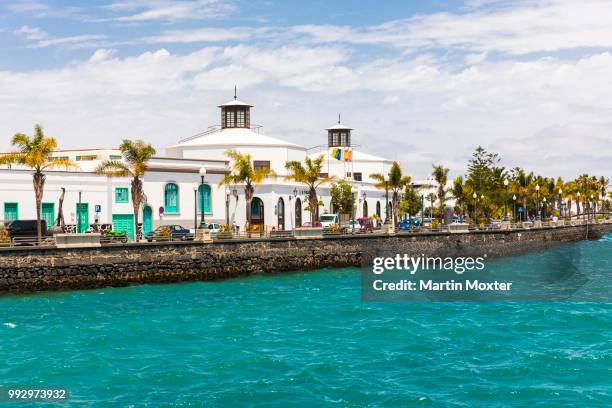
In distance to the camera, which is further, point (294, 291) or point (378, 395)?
point (294, 291)

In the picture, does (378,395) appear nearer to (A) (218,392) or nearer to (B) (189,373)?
(A) (218,392)

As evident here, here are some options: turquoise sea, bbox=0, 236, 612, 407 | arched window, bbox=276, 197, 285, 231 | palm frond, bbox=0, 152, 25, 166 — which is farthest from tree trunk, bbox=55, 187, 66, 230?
arched window, bbox=276, 197, 285, 231

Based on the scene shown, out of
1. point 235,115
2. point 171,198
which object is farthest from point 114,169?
point 235,115

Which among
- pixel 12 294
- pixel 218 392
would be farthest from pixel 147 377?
pixel 12 294

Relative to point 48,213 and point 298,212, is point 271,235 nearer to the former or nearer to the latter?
point 48,213

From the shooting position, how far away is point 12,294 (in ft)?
142

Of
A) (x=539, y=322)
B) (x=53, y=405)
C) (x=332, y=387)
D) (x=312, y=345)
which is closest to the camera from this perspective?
(x=53, y=405)

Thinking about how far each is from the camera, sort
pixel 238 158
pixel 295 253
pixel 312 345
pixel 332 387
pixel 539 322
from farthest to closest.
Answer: pixel 238 158
pixel 295 253
pixel 539 322
pixel 312 345
pixel 332 387

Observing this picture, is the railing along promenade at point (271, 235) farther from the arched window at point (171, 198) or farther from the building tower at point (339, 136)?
the building tower at point (339, 136)

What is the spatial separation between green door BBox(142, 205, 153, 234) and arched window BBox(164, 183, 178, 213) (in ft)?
5.47

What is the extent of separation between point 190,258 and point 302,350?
23.8 m

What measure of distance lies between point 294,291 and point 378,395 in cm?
2380

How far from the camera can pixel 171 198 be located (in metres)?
69.0

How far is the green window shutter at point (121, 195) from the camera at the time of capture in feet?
213
